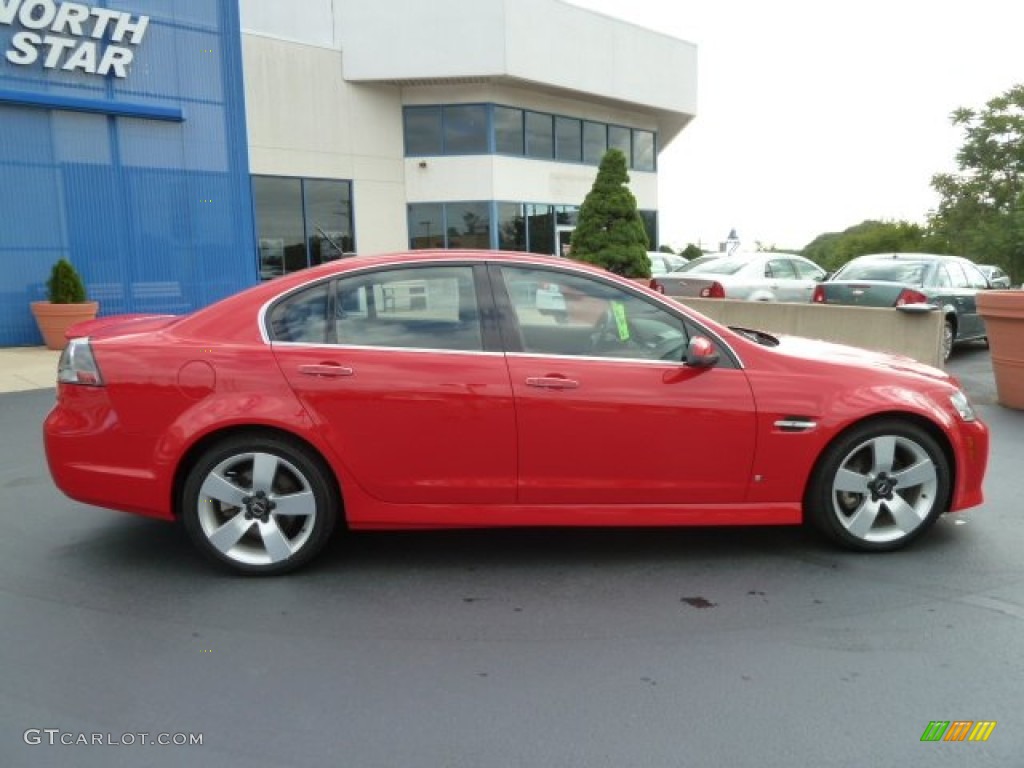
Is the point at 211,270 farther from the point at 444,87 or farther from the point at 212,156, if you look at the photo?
the point at 444,87

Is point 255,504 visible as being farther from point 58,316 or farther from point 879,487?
point 58,316

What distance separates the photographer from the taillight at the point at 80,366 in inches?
152

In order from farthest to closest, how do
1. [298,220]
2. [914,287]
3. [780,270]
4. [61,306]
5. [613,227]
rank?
[298,220]
[613,227]
[780,270]
[61,306]
[914,287]

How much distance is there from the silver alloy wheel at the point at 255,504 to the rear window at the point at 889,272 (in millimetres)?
10186

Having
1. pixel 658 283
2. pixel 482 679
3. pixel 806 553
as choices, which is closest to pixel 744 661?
pixel 482 679

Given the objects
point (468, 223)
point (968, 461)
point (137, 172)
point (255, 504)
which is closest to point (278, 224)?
point (468, 223)

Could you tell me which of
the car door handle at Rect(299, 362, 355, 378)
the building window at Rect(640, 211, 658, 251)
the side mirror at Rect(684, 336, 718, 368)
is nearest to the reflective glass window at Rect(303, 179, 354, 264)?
the building window at Rect(640, 211, 658, 251)

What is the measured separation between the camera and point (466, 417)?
12.6ft

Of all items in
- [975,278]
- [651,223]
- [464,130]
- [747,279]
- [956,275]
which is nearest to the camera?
[956,275]

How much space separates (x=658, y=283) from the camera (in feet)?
42.0

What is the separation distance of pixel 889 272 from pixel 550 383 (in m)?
9.78

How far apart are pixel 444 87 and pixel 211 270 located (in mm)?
12243

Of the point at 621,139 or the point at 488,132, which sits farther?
the point at 621,139

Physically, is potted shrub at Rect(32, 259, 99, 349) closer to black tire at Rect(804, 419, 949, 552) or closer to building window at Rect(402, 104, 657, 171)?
black tire at Rect(804, 419, 949, 552)
